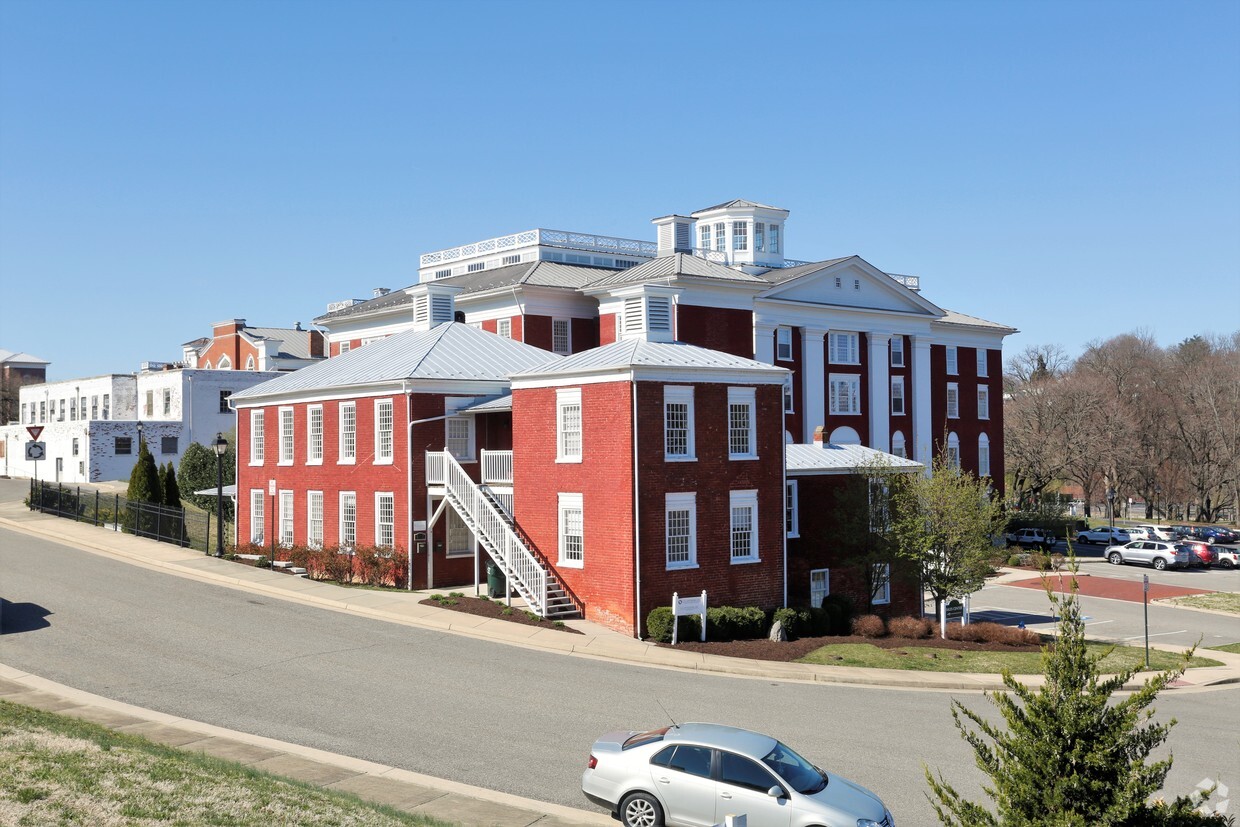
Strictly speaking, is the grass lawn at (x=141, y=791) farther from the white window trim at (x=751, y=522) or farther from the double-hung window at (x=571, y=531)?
the white window trim at (x=751, y=522)

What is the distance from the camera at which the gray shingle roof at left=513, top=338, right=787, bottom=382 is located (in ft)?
108

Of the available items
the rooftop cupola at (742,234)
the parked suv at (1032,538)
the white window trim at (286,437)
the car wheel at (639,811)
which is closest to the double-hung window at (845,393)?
the rooftop cupola at (742,234)

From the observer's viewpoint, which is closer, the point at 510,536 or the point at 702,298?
the point at 510,536

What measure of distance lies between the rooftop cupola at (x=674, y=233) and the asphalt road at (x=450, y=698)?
119 feet

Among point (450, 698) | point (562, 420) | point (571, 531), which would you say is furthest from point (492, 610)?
point (450, 698)

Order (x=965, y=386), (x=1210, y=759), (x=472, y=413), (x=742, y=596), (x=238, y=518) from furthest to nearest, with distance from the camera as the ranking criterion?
1. (x=965, y=386)
2. (x=238, y=518)
3. (x=472, y=413)
4. (x=742, y=596)
5. (x=1210, y=759)

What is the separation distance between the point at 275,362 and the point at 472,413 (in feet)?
182

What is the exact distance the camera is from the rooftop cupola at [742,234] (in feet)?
225

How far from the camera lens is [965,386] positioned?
7469 centimetres

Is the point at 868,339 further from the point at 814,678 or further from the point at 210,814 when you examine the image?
the point at 210,814

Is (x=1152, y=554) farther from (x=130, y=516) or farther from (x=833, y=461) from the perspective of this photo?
(x=130, y=516)

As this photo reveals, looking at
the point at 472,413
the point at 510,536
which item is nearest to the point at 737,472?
the point at 510,536

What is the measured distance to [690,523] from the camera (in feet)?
107

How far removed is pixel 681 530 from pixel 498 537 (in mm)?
6146
